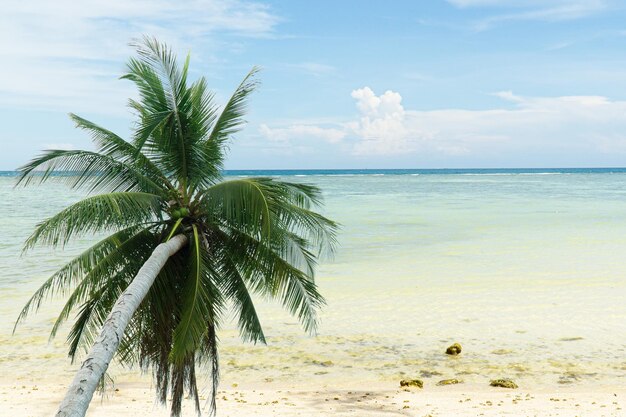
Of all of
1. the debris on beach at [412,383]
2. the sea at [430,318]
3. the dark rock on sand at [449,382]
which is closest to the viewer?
the debris on beach at [412,383]

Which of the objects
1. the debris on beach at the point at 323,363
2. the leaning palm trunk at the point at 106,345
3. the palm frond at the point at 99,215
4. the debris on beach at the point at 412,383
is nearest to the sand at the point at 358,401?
the debris on beach at the point at 412,383

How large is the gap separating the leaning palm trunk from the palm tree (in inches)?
19.1

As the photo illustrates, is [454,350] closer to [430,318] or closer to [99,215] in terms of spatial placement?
[430,318]

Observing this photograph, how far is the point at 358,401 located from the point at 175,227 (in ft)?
18.8

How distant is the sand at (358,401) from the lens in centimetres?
1146

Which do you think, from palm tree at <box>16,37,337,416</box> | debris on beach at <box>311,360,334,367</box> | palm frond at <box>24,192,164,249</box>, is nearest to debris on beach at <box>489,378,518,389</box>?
debris on beach at <box>311,360,334,367</box>

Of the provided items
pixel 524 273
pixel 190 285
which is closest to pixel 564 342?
pixel 524 273

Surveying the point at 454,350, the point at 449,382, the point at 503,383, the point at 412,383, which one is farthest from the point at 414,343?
the point at 503,383

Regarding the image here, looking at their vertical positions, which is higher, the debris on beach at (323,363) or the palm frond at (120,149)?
the palm frond at (120,149)

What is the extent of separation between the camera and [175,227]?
8750 mm

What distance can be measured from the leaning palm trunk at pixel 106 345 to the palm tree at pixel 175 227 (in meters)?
0.49

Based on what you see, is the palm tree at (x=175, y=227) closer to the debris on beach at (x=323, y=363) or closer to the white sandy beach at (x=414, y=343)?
the white sandy beach at (x=414, y=343)

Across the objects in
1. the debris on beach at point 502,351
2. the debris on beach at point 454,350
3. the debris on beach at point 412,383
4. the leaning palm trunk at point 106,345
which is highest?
the leaning palm trunk at point 106,345

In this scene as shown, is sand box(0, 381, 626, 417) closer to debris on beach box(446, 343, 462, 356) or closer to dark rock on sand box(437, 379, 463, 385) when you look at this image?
dark rock on sand box(437, 379, 463, 385)
